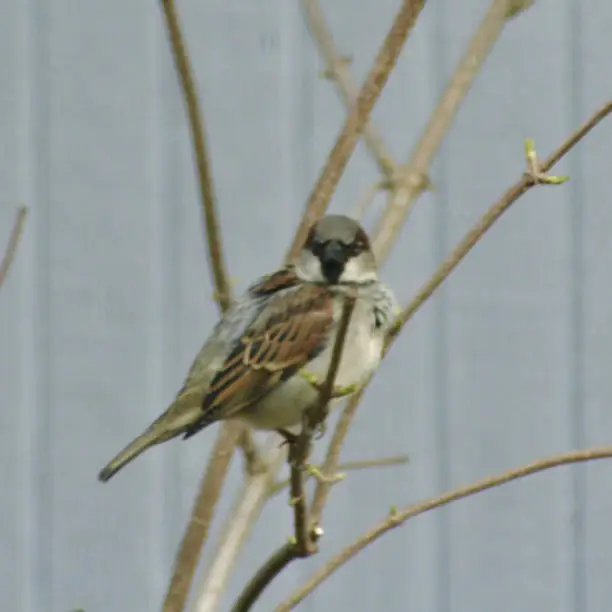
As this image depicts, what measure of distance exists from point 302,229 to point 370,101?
0.16 m

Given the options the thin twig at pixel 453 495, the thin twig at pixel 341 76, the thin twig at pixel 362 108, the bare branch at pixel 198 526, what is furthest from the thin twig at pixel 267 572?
the thin twig at pixel 341 76

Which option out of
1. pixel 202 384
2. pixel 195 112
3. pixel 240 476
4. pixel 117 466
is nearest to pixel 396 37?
pixel 195 112

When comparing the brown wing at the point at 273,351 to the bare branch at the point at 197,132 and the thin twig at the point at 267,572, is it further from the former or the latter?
the thin twig at the point at 267,572

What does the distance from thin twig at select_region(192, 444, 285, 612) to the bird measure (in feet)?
0.38

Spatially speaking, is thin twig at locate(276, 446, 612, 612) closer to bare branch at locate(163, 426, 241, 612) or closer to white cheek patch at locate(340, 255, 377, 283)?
bare branch at locate(163, 426, 241, 612)

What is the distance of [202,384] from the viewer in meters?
1.27

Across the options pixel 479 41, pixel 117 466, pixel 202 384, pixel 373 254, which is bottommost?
pixel 117 466

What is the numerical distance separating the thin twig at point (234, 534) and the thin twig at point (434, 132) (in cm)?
31

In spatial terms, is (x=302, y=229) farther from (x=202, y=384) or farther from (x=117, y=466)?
(x=117, y=466)

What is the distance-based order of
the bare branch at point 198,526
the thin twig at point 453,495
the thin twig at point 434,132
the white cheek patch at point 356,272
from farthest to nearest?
1. the thin twig at point 434,132
2. the white cheek patch at point 356,272
3. the bare branch at point 198,526
4. the thin twig at point 453,495

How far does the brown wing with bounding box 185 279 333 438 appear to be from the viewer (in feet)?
3.94

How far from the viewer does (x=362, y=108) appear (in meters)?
1.23

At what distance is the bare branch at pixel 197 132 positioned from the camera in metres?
1.14

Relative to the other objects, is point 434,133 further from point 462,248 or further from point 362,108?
point 462,248
